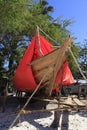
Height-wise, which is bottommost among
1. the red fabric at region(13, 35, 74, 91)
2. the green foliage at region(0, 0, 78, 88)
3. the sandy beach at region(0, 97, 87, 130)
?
the sandy beach at region(0, 97, 87, 130)

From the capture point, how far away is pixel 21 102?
48.7 ft

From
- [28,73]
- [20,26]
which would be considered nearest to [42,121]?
[28,73]

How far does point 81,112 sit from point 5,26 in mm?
5825

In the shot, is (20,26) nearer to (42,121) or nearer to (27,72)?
(27,72)

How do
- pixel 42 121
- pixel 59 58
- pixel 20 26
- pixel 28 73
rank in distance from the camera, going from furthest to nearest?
pixel 20 26 < pixel 28 73 < pixel 42 121 < pixel 59 58

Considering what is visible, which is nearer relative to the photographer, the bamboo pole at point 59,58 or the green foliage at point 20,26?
the bamboo pole at point 59,58

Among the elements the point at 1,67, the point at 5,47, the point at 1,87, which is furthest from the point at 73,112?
the point at 1,67

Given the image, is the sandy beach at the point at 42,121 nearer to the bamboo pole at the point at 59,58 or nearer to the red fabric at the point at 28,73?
the red fabric at the point at 28,73

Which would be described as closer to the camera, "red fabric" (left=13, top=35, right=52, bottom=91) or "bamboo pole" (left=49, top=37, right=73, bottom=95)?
"bamboo pole" (left=49, top=37, right=73, bottom=95)

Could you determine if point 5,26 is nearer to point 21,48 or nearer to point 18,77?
point 18,77

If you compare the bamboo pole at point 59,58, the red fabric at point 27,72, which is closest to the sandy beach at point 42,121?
the red fabric at point 27,72

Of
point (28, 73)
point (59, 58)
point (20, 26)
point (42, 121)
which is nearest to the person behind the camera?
point (59, 58)

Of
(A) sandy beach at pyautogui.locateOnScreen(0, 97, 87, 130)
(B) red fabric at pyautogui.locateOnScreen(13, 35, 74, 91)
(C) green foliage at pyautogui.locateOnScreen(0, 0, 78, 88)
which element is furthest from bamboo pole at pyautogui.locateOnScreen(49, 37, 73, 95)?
(C) green foliage at pyautogui.locateOnScreen(0, 0, 78, 88)

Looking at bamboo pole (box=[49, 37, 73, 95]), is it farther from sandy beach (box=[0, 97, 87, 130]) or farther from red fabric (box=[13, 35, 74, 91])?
sandy beach (box=[0, 97, 87, 130])
